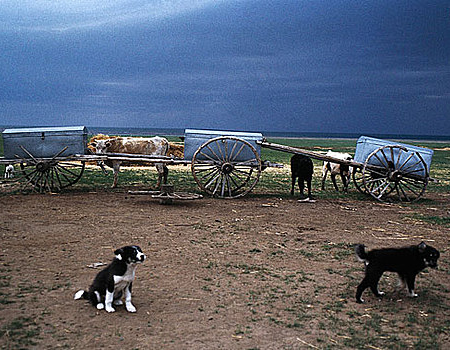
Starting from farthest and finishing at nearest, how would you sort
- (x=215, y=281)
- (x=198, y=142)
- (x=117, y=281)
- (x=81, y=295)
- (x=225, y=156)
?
(x=198, y=142) → (x=225, y=156) → (x=215, y=281) → (x=81, y=295) → (x=117, y=281)

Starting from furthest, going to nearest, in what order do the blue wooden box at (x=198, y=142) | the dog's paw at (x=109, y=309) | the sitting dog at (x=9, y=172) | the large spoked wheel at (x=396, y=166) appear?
the sitting dog at (x=9, y=172), the large spoked wheel at (x=396, y=166), the blue wooden box at (x=198, y=142), the dog's paw at (x=109, y=309)

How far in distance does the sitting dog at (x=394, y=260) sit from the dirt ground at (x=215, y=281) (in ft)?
1.32

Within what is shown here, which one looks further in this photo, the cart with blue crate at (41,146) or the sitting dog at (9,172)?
the sitting dog at (9,172)

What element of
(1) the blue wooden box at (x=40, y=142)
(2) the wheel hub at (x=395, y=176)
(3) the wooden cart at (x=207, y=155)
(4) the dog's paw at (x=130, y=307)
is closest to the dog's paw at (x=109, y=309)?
(4) the dog's paw at (x=130, y=307)

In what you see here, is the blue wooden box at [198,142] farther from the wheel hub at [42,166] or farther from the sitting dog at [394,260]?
the sitting dog at [394,260]

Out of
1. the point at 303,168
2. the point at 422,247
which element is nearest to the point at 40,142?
the point at 303,168

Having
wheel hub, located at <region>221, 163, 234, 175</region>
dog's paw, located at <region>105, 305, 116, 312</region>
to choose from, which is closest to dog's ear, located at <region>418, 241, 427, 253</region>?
dog's paw, located at <region>105, 305, 116, 312</region>

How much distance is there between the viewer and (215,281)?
21.3ft

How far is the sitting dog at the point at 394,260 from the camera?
5.68 meters

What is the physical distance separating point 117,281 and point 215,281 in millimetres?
1706

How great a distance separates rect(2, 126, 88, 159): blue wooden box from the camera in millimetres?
13422

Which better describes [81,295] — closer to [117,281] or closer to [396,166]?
[117,281]

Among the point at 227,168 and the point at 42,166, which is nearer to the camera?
the point at 227,168

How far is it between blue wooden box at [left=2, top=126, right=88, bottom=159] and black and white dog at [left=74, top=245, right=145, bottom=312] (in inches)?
347
